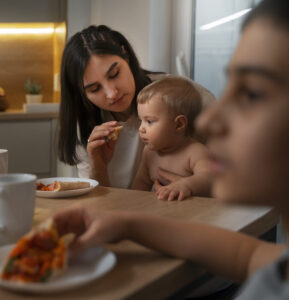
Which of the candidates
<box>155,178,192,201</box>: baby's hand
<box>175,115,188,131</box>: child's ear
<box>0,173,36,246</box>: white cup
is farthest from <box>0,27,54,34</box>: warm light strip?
<box>0,173,36,246</box>: white cup

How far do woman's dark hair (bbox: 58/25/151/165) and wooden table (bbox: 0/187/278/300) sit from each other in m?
0.70

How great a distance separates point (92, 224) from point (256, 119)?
1.22 feet

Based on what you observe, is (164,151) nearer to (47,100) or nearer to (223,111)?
(223,111)

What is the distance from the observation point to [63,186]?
49.6 inches

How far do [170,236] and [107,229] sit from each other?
11cm

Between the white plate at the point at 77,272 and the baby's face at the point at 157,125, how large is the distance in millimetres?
1007

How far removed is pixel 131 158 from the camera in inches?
77.4

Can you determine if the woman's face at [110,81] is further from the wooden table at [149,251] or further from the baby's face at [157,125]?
the wooden table at [149,251]

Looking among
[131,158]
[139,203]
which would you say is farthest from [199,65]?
[139,203]

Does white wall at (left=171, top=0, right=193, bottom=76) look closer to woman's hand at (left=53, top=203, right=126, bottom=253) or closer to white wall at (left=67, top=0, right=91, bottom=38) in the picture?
white wall at (left=67, top=0, right=91, bottom=38)

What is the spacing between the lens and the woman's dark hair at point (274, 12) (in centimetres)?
56

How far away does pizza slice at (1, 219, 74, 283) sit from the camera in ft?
2.21

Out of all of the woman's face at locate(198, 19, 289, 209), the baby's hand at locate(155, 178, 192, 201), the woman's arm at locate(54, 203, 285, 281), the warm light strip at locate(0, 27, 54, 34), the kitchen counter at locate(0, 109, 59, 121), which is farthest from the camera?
the warm light strip at locate(0, 27, 54, 34)

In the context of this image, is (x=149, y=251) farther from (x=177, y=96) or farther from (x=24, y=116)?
(x=24, y=116)
